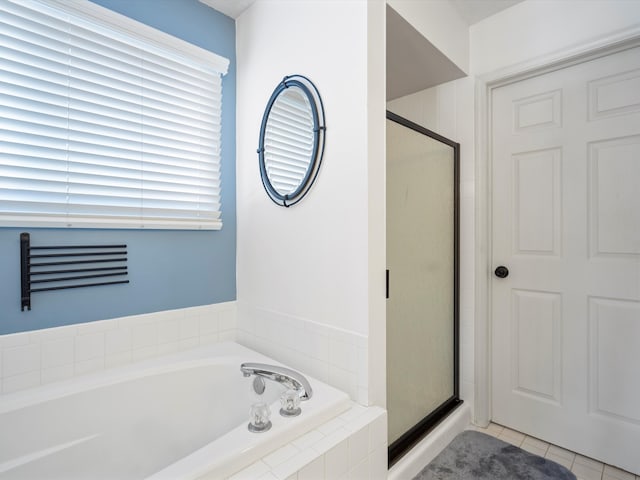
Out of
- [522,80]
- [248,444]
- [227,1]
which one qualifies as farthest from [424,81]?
[248,444]

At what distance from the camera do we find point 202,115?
1.89m

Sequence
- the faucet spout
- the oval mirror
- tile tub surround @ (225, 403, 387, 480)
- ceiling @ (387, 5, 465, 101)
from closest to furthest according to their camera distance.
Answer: tile tub surround @ (225, 403, 387, 480) < the faucet spout < the oval mirror < ceiling @ (387, 5, 465, 101)

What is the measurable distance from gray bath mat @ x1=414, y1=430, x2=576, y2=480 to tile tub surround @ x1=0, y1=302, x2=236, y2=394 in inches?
50.3

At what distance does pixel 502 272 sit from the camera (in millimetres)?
2064

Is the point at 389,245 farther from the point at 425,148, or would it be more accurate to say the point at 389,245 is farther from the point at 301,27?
the point at 301,27

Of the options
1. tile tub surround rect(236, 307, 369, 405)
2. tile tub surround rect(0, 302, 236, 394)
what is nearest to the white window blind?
tile tub surround rect(0, 302, 236, 394)

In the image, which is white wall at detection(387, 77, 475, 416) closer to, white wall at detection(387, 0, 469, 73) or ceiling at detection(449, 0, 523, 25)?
white wall at detection(387, 0, 469, 73)

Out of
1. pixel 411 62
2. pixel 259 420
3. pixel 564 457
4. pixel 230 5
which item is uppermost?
pixel 230 5

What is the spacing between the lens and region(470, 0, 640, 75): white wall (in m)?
1.64

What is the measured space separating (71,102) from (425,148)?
5.43 ft

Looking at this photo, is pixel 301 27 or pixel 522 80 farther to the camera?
pixel 522 80

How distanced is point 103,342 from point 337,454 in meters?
1.15

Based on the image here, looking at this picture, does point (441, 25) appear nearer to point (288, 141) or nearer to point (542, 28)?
point (542, 28)

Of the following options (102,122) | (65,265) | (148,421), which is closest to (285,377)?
(148,421)
